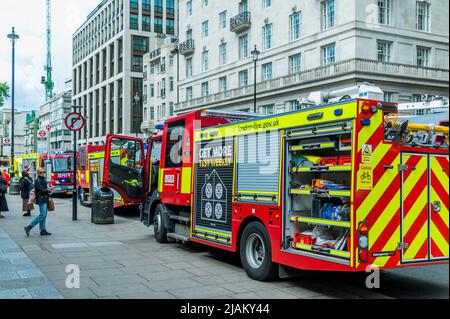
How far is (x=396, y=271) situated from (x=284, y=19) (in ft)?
120

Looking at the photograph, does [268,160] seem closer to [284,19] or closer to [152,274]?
[152,274]

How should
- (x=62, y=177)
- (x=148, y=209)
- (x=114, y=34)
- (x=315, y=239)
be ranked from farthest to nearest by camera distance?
(x=114, y=34), (x=62, y=177), (x=148, y=209), (x=315, y=239)

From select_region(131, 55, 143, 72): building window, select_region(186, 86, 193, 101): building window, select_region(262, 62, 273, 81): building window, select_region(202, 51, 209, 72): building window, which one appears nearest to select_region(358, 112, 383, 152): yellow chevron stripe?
select_region(262, 62, 273, 81): building window

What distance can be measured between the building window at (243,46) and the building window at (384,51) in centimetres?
1777

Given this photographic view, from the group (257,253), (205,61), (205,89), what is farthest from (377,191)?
(205,61)

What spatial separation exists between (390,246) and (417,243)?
1.49 feet

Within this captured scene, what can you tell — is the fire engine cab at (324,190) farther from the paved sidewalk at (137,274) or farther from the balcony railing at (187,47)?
the balcony railing at (187,47)

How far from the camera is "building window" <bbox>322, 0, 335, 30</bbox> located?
3741cm

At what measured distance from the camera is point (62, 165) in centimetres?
3084

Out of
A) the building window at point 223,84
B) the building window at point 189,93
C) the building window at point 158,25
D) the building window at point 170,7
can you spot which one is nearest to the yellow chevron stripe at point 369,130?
the building window at point 223,84

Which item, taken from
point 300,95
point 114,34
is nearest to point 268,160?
point 300,95

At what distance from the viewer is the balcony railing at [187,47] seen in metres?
58.0

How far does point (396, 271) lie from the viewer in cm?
915

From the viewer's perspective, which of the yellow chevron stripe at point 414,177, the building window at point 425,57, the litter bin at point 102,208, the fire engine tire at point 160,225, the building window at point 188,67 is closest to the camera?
the yellow chevron stripe at point 414,177
